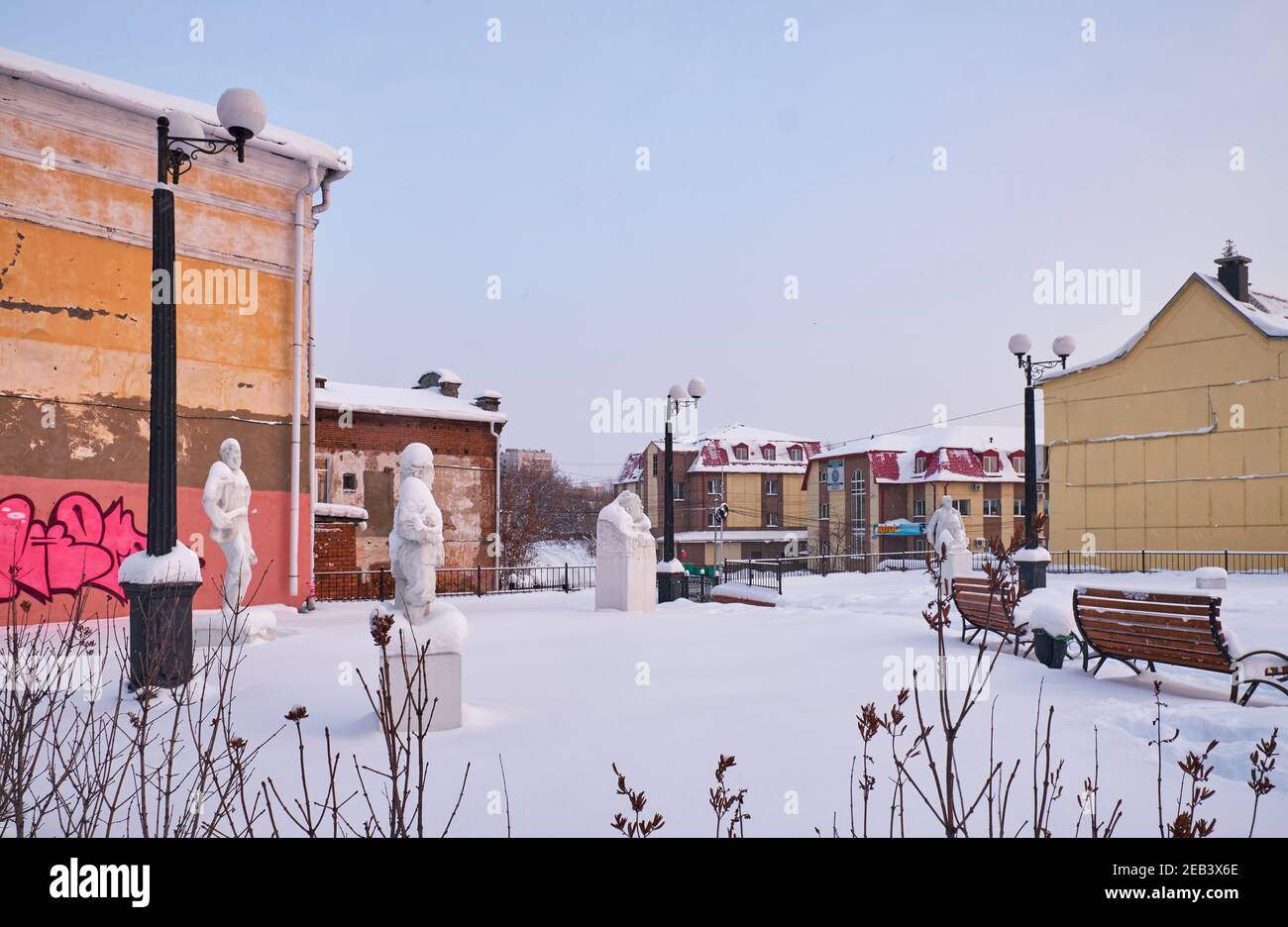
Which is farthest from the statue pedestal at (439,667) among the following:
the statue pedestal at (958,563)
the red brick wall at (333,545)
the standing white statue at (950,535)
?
the red brick wall at (333,545)

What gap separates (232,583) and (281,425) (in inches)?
229

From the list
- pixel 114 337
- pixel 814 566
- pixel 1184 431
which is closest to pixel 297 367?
pixel 114 337

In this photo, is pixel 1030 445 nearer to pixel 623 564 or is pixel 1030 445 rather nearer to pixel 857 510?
pixel 623 564

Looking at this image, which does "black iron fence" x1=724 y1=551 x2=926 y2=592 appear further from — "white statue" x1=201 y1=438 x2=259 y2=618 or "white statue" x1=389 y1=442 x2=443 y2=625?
"white statue" x1=389 y1=442 x2=443 y2=625

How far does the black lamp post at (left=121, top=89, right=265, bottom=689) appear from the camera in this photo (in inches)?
229

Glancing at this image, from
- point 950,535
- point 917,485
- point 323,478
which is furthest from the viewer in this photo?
point 917,485

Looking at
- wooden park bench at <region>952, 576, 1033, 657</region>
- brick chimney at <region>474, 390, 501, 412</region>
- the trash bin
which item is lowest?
the trash bin

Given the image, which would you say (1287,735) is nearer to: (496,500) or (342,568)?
(342,568)

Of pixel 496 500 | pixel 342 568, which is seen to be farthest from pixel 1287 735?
pixel 496 500

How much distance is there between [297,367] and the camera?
550 inches

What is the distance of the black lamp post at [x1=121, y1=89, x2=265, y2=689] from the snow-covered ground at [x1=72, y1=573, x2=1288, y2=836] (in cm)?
91

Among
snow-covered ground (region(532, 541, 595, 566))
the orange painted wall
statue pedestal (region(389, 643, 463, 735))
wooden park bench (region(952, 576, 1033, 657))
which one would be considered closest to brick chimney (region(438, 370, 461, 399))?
the orange painted wall

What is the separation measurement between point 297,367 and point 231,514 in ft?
19.0

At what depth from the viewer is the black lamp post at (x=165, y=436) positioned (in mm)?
5812
